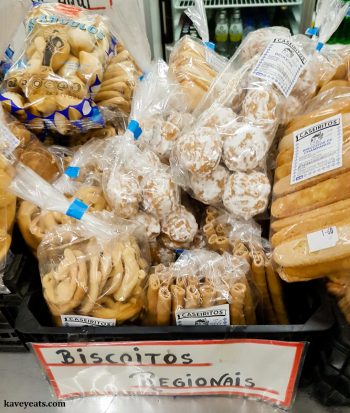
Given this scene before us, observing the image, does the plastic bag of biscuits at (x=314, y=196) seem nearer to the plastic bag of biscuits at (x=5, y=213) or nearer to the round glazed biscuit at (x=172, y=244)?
the round glazed biscuit at (x=172, y=244)

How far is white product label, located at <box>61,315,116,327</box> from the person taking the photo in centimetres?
62

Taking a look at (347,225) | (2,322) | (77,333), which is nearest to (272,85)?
(347,225)

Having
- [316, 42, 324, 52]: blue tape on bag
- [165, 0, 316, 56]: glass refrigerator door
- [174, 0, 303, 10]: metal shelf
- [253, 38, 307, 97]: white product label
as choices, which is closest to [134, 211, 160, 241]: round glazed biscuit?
[253, 38, 307, 97]: white product label

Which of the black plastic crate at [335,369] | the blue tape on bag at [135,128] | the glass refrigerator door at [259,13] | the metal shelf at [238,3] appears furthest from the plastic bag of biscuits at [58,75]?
the metal shelf at [238,3]

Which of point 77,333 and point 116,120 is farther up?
point 116,120

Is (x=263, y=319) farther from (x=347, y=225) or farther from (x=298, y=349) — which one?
(x=347, y=225)

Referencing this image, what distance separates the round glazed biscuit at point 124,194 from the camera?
0.67 metres

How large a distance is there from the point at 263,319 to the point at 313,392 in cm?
15

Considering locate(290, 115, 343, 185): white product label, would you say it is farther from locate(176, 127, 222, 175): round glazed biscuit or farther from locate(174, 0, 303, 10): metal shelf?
locate(174, 0, 303, 10): metal shelf

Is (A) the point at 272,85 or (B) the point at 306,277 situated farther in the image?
(A) the point at 272,85

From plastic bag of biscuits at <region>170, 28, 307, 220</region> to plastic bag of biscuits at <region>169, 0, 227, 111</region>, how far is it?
0.27ft

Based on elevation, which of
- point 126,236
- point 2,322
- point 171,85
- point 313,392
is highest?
point 171,85

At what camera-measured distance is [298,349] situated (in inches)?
22.9

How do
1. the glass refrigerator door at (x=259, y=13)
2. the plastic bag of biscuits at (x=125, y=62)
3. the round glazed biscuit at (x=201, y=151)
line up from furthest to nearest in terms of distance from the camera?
the glass refrigerator door at (x=259, y=13)
the plastic bag of biscuits at (x=125, y=62)
the round glazed biscuit at (x=201, y=151)
